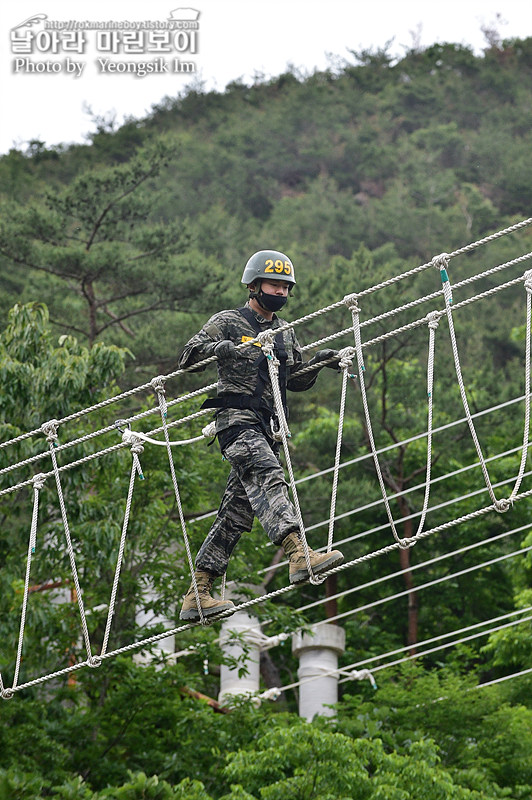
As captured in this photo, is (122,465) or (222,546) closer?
(222,546)

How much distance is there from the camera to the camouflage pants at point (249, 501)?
471 centimetres

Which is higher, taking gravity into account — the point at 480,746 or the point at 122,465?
the point at 122,465

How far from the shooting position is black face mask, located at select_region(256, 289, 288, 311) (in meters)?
4.98

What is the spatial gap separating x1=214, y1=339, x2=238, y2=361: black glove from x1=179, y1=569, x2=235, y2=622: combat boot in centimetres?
92

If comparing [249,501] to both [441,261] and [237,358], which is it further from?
[441,261]

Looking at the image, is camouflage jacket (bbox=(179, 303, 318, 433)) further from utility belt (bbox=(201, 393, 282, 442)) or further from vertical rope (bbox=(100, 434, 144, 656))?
vertical rope (bbox=(100, 434, 144, 656))

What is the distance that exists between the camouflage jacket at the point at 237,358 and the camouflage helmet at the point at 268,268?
182 millimetres

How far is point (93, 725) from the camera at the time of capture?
11.5m

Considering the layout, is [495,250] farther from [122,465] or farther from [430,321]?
[430,321]

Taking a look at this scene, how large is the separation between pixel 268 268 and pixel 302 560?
116 cm

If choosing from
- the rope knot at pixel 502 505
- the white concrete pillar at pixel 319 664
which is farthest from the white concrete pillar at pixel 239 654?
the rope knot at pixel 502 505

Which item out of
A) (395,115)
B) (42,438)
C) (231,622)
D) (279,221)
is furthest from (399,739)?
(395,115)

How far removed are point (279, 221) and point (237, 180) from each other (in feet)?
16.4

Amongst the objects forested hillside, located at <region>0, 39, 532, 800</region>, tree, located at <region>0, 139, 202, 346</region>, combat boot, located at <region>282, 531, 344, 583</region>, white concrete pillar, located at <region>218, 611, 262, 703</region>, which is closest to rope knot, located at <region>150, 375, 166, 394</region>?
combat boot, located at <region>282, 531, 344, 583</region>
